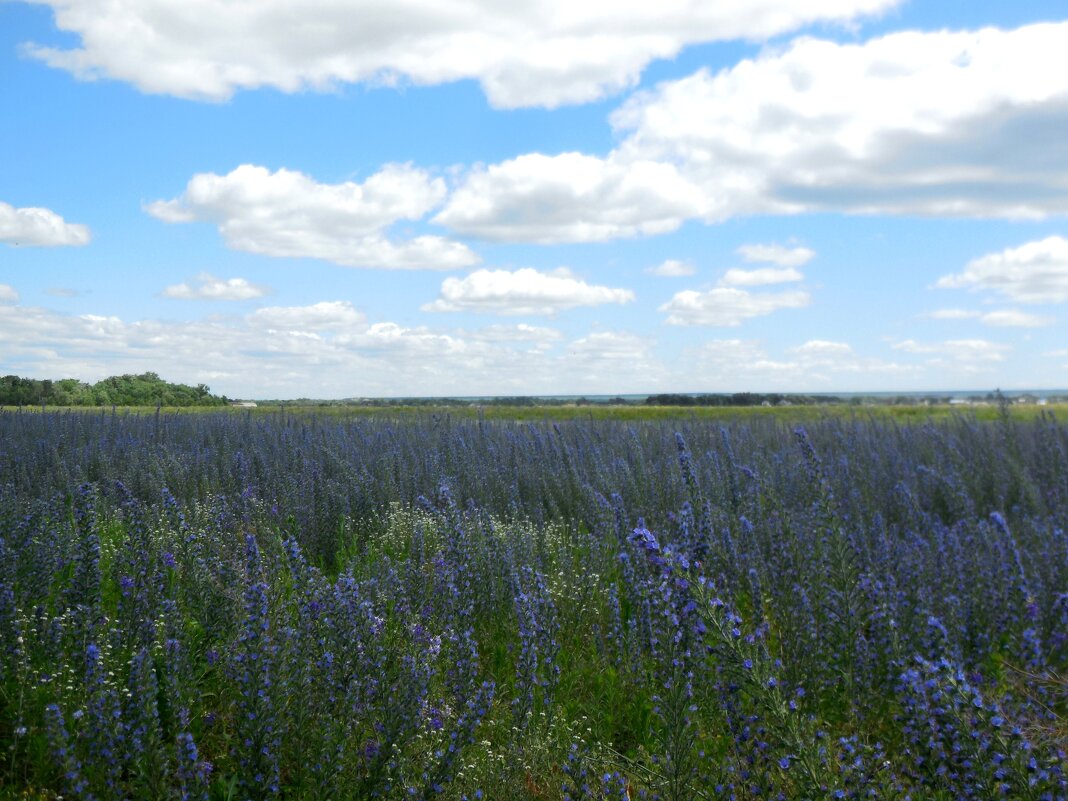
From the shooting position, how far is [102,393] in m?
23.0

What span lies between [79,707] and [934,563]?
251 inches

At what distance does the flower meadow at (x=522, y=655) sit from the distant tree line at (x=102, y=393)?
1594 cm

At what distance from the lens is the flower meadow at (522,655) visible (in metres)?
2.91

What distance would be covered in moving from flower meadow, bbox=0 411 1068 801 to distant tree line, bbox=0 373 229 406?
1594 cm

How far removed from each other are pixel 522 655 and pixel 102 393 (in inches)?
910

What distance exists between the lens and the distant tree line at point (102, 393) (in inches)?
850

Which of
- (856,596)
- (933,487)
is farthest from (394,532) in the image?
(933,487)

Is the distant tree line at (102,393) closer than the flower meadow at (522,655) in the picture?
No

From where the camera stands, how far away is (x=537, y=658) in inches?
160

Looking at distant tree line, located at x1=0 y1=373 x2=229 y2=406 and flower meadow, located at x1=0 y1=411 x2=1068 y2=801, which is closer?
flower meadow, located at x1=0 y1=411 x2=1068 y2=801

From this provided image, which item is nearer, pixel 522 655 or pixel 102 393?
pixel 522 655

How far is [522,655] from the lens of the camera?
3820mm

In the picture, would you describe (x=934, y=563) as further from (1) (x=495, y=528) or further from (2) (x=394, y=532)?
(2) (x=394, y=532)

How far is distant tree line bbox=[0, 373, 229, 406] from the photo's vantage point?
21594 millimetres
